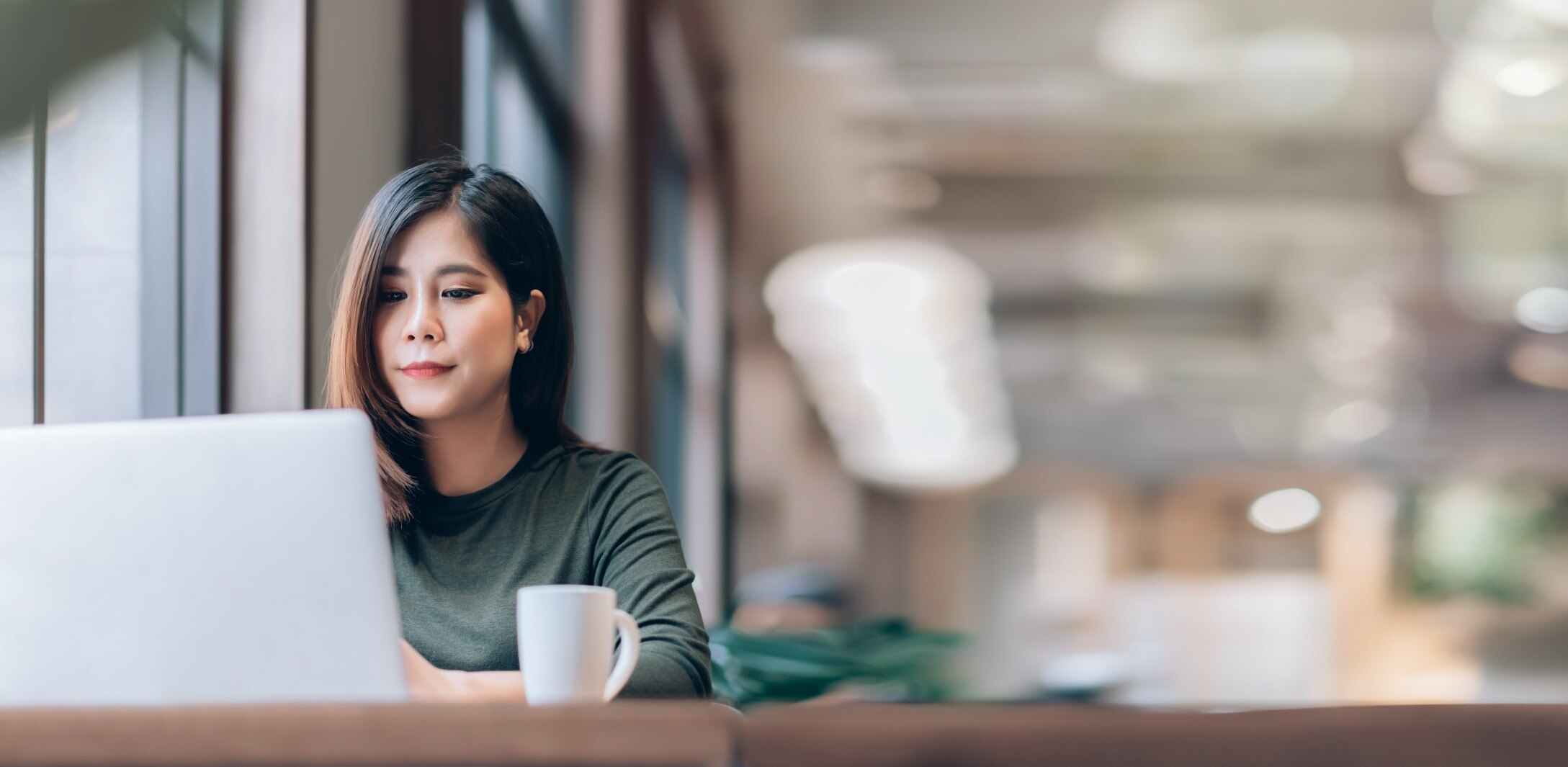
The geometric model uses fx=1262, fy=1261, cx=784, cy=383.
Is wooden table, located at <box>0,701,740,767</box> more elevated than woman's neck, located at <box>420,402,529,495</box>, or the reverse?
woman's neck, located at <box>420,402,529,495</box>

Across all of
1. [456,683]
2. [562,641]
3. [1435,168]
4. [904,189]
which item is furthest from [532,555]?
[1435,168]

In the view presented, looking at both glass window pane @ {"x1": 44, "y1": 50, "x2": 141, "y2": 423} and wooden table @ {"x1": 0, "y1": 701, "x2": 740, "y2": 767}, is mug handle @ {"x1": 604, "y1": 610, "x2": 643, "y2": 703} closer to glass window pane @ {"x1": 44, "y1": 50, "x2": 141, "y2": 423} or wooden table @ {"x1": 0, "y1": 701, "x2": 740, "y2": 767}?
wooden table @ {"x1": 0, "y1": 701, "x2": 740, "y2": 767}

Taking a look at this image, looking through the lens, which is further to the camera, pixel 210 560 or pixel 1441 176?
pixel 1441 176

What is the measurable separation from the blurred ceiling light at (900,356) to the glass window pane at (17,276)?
4685 millimetres

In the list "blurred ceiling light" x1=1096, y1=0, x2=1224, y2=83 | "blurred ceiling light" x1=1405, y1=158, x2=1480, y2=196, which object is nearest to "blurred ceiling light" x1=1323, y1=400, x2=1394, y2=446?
"blurred ceiling light" x1=1405, y1=158, x2=1480, y2=196

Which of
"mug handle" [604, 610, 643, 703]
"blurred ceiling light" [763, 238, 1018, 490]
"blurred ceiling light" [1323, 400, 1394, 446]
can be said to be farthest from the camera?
"blurred ceiling light" [1323, 400, 1394, 446]

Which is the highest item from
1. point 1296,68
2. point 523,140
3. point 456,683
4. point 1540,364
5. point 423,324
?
point 1296,68

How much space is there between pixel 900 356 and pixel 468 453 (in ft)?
17.6

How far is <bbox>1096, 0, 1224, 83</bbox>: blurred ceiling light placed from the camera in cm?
433

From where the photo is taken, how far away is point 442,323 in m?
1.02

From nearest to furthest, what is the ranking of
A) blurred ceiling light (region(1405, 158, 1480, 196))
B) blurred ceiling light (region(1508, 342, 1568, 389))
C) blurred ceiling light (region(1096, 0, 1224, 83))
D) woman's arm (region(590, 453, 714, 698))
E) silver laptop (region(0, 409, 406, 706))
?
silver laptop (region(0, 409, 406, 706))
woman's arm (region(590, 453, 714, 698))
blurred ceiling light (region(1096, 0, 1224, 83))
blurred ceiling light (region(1405, 158, 1480, 196))
blurred ceiling light (region(1508, 342, 1568, 389))

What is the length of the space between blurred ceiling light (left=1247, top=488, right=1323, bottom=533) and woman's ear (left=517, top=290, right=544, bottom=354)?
20.8 ft

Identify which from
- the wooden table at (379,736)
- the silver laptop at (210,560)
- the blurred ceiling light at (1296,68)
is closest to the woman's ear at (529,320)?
the silver laptop at (210,560)

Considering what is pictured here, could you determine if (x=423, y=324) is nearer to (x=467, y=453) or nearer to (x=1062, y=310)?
(x=467, y=453)
